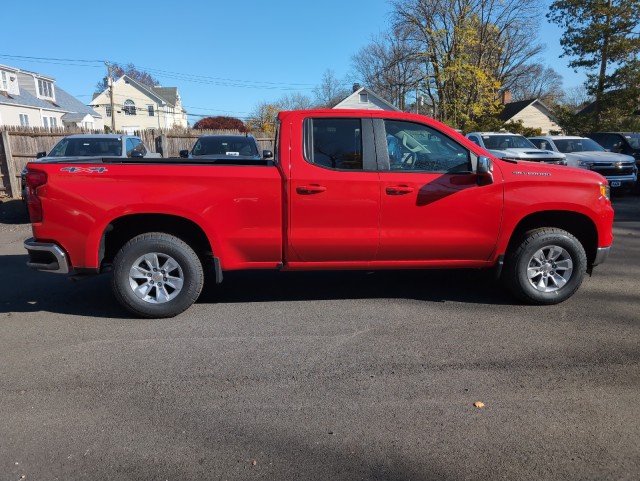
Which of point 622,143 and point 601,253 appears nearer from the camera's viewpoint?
point 601,253

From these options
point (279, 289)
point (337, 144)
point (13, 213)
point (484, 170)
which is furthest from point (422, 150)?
point (13, 213)

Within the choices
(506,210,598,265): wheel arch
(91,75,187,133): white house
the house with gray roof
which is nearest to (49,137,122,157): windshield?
(506,210,598,265): wheel arch

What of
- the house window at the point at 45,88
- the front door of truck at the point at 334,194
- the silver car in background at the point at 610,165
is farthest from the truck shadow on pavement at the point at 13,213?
the house window at the point at 45,88

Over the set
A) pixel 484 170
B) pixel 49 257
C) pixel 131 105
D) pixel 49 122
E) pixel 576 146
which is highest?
pixel 131 105

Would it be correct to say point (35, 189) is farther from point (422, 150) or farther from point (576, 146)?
point (576, 146)

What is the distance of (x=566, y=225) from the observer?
5520mm

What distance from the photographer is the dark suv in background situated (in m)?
16.1

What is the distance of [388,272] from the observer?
6.75 m

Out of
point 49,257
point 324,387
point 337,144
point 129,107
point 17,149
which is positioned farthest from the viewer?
point 129,107

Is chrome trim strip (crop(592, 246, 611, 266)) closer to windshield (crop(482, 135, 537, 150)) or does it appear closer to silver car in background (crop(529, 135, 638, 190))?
silver car in background (crop(529, 135, 638, 190))

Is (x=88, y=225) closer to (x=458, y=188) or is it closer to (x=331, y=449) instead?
(x=331, y=449)

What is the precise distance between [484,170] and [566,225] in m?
1.38

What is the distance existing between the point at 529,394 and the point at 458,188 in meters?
2.19

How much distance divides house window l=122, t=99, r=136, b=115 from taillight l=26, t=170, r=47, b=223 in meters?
60.7
